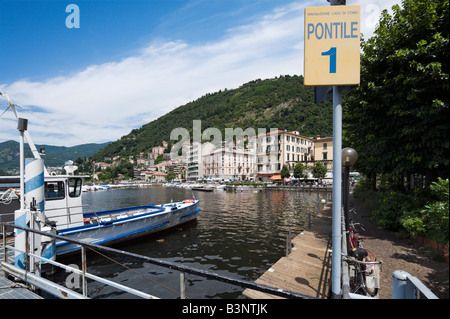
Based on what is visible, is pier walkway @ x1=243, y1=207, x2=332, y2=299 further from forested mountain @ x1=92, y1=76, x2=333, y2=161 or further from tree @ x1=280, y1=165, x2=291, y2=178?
forested mountain @ x1=92, y1=76, x2=333, y2=161

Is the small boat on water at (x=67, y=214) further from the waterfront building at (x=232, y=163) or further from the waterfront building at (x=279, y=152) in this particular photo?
the waterfront building at (x=232, y=163)

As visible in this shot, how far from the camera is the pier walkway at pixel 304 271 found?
6.29 meters

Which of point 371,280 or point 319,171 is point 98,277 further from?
point 319,171

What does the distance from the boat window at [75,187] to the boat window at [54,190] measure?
0.40 metres

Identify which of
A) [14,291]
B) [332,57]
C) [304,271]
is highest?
[332,57]

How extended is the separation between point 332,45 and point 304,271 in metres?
6.37

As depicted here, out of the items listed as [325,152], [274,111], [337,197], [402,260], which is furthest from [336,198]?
[274,111]

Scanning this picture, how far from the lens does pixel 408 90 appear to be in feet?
27.0

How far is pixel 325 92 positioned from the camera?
4.55 metres

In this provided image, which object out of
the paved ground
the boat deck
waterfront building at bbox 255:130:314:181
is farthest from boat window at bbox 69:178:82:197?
waterfront building at bbox 255:130:314:181

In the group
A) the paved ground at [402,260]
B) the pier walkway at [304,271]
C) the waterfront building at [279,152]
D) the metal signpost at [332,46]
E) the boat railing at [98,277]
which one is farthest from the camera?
the waterfront building at [279,152]

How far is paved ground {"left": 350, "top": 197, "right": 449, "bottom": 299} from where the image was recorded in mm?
5718

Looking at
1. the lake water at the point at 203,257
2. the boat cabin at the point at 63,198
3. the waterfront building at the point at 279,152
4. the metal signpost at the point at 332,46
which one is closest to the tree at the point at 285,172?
the waterfront building at the point at 279,152
